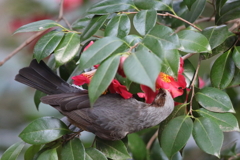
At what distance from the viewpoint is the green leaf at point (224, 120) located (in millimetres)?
993

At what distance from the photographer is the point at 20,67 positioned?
253 cm

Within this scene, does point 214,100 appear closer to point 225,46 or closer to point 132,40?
point 225,46

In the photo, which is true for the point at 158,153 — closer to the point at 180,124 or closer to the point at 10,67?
the point at 180,124

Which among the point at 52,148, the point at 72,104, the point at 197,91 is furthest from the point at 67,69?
the point at 197,91

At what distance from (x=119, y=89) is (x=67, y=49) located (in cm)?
21

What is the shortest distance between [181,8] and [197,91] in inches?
19.6

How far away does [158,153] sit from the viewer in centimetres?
166

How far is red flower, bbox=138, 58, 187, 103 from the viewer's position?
1.03 metres

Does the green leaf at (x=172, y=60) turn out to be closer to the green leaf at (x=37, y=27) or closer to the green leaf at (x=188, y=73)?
the green leaf at (x=188, y=73)

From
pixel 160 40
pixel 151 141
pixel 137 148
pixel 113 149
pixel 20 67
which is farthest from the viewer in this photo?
pixel 20 67

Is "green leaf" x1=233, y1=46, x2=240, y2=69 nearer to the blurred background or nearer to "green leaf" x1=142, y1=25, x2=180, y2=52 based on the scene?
"green leaf" x1=142, y1=25, x2=180, y2=52

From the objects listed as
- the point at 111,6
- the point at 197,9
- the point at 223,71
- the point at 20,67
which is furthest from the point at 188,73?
the point at 20,67

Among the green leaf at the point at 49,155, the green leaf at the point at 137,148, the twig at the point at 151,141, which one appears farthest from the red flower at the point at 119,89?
the twig at the point at 151,141

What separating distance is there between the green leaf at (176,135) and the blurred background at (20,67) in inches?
40.9
